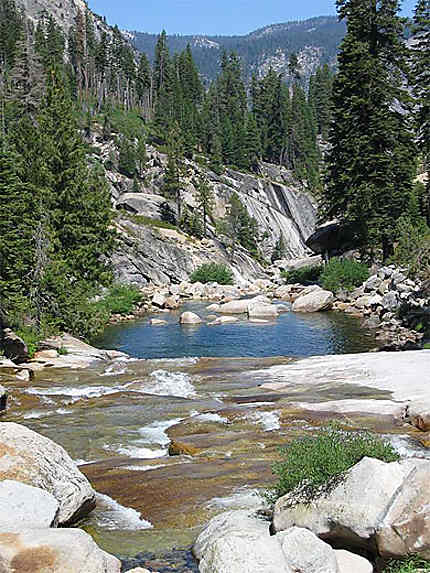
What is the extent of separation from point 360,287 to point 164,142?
206 ft

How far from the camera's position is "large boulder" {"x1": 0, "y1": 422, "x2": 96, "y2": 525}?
810 cm

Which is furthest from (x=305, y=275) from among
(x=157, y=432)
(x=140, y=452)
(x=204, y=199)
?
(x=140, y=452)

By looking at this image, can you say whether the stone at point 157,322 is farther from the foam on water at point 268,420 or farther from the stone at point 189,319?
the foam on water at point 268,420

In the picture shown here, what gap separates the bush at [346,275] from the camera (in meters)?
42.1

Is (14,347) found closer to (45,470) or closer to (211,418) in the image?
(211,418)

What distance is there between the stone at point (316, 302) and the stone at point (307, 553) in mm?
33628

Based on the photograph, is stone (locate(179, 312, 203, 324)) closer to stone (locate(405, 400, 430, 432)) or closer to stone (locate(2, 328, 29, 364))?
stone (locate(2, 328, 29, 364))

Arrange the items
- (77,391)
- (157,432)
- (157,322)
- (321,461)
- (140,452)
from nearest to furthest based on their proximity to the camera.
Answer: (321,461)
(140,452)
(157,432)
(77,391)
(157,322)

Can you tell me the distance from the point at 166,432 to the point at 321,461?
5.75 meters

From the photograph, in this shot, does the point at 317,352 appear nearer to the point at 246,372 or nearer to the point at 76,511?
the point at 246,372

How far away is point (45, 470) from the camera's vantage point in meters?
8.31

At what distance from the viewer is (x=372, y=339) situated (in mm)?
28359

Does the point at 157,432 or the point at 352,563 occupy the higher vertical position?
the point at 352,563

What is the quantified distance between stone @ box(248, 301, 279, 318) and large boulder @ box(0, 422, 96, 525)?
30020mm
